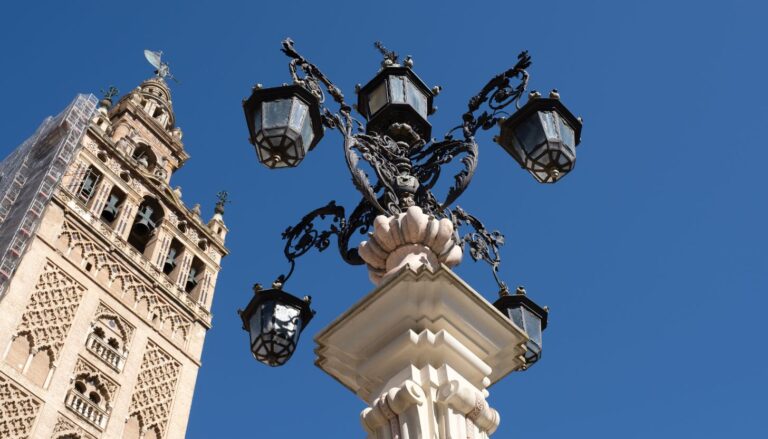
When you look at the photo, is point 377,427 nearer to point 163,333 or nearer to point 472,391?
point 472,391

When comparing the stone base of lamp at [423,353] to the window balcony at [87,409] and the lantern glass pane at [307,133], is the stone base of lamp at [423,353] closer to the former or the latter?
the lantern glass pane at [307,133]

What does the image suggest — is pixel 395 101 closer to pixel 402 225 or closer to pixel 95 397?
pixel 402 225

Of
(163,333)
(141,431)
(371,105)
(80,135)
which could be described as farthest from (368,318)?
(80,135)

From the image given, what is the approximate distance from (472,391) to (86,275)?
21978 mm

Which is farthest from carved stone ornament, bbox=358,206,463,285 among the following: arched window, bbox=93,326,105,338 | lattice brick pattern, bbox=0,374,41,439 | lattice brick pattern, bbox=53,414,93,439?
arched window, bbox=93,326,105,338

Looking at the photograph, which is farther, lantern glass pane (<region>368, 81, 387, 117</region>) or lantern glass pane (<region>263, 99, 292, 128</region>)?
lantern glass pane (<region>368, 81, 387, 117</region>)

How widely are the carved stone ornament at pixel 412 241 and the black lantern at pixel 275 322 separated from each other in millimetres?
589

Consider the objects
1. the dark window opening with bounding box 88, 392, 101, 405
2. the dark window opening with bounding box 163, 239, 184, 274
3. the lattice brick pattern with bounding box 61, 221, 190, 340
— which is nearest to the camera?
the dark window opening with bounding box 88, 392, 101, 405

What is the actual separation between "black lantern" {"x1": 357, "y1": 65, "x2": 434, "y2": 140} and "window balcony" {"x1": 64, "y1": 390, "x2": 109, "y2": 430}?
59.0 ft

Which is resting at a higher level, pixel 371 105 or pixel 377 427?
pixel 371 105

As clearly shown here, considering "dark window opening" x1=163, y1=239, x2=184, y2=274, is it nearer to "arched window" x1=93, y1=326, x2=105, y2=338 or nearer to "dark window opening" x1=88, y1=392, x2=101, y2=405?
"arched window" x1=93, y1=326, x2=105, y2=338

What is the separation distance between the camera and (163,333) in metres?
24.9

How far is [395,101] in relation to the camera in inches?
183

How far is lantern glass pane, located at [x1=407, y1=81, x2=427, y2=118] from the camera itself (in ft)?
15.6
